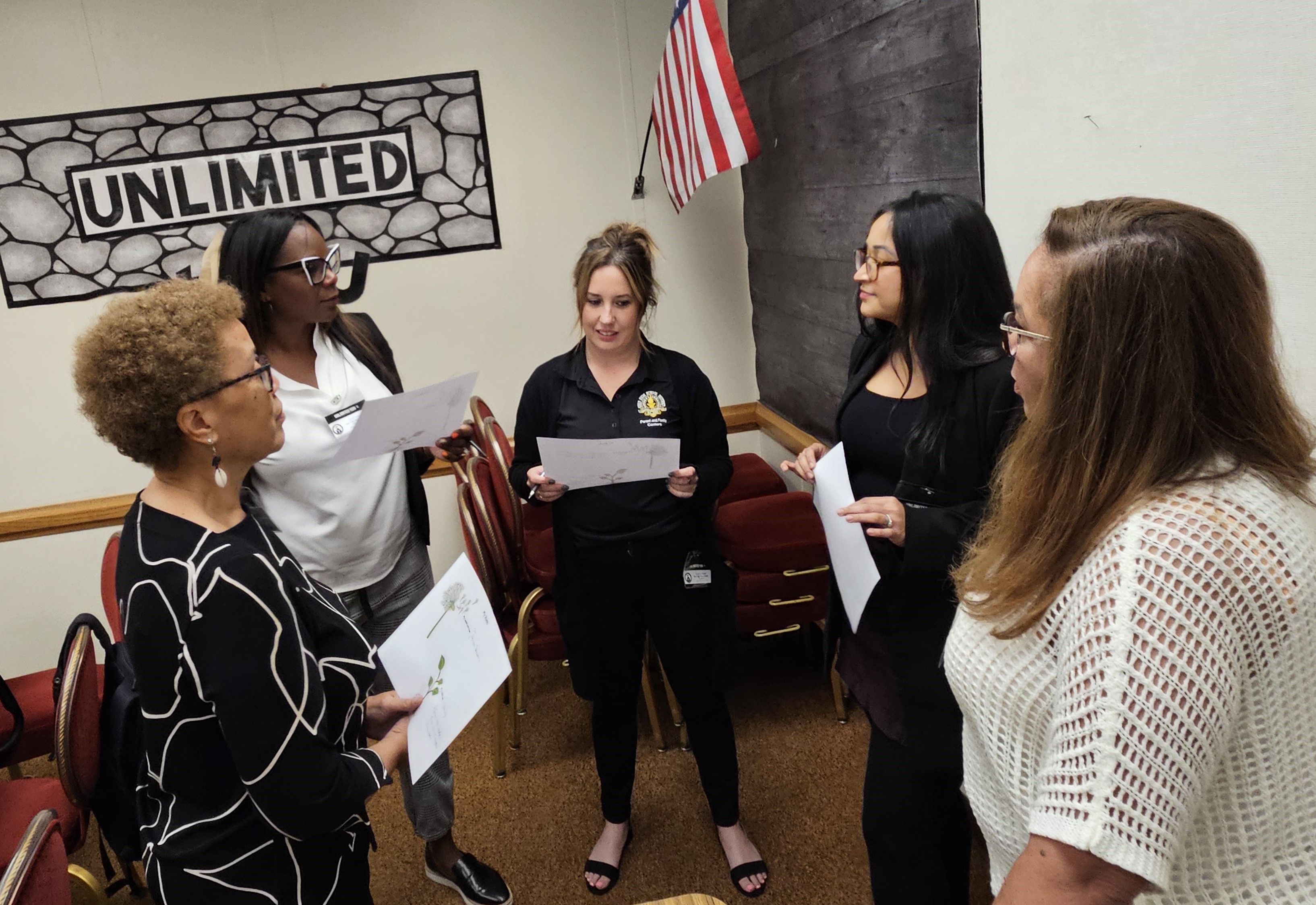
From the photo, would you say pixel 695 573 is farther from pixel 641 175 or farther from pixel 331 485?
pixel 641 175

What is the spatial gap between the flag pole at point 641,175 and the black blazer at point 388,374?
1.76m

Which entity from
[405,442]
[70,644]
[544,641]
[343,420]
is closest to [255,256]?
[343,420]

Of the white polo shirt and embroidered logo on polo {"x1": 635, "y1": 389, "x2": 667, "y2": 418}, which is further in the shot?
embroidered logo on polo {"x1": 635, "y1": 389, "x2": 667, "y2": 418}

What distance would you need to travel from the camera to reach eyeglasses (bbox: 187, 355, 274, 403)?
1.20 m

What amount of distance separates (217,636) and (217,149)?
2812mm

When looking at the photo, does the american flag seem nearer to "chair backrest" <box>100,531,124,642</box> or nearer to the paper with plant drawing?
the paper with plant drawing

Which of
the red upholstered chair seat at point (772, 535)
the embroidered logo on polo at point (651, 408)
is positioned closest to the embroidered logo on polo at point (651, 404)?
the embroidered logo on polo at point (651, 408)

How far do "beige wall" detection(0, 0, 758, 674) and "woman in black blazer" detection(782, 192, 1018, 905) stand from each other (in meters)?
2.16

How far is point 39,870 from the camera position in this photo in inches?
44.0

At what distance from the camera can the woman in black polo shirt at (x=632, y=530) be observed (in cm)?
203

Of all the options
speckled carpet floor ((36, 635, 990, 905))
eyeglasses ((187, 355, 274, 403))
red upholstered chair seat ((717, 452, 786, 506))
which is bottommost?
speckled carpet floor ((36, 635, 990, 905))

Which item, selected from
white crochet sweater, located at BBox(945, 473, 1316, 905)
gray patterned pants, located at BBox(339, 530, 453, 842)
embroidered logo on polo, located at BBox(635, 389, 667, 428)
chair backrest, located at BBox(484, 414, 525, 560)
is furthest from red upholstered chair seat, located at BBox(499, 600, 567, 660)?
white crochet sweater, located at BBox(945, 473, 1316, 905)

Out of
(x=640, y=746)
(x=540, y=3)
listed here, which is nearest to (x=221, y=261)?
(x=640, y=746)

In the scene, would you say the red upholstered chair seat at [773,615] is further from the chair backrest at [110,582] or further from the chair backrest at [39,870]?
the chair backrest at [39,870]
